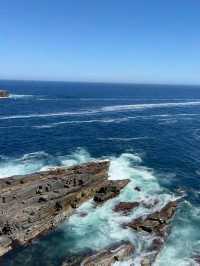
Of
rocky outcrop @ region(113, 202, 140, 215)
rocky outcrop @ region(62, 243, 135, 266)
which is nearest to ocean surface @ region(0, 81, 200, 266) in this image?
rocky outcrop @ region(113, 202, 140, 215)

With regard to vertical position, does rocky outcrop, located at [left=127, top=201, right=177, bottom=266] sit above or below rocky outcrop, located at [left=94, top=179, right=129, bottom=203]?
below

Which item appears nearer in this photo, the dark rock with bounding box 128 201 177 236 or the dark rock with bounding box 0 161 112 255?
the dark rock with bounding box 0 161 112 255

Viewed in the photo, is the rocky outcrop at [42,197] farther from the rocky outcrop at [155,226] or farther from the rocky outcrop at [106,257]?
the rocky outcrop at [155,226]

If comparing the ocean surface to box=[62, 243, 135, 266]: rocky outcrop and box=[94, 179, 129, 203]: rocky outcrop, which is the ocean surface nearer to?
box=[94, 179, 129, 203]: rocky outcrop

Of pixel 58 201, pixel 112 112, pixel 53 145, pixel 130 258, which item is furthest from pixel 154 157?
pixel 112 112

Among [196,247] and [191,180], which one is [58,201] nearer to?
[196,247]

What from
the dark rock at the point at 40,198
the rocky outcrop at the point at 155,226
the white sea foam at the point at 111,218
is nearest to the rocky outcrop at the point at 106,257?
the white sea foam at the point at 111,218

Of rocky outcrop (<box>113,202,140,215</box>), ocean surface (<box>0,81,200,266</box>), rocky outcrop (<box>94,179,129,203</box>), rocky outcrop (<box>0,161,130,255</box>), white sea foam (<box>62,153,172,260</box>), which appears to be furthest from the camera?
rocky outcrop (<box>94,179,129,203</box>)
